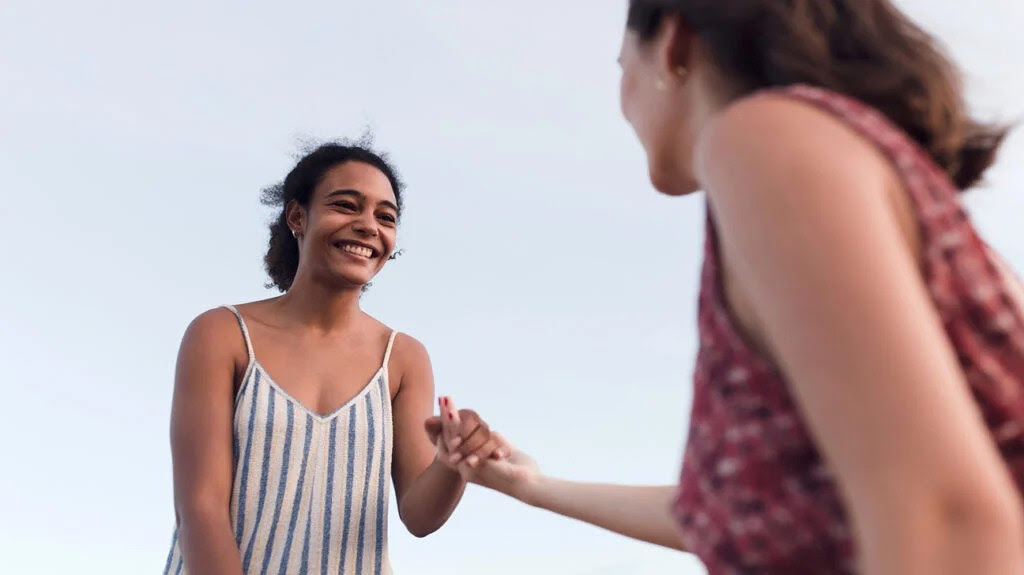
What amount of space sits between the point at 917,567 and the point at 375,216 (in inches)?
120

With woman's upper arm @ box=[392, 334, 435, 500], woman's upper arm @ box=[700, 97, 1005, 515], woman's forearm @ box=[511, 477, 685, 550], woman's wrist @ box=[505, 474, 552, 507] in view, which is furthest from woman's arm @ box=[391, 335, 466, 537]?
woman's upper arm @ box=[700, 97, 1005, 515]

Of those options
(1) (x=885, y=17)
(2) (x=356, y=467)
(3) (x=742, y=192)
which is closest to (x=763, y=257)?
(3) (x=742, y=192)

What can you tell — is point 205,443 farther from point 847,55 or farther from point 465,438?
point 847,55

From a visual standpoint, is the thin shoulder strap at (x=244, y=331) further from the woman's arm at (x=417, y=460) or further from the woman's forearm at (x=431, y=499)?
the woman's forearm at (x=431, y=499)

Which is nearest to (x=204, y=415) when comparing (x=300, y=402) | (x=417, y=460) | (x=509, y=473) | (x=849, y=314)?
(x=300, y=402)

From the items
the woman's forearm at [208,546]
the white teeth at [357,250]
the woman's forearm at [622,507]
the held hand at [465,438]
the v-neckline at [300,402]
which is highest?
the white teeth at [357,250]

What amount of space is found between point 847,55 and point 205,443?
250cm

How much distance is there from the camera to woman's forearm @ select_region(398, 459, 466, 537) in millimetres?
3271

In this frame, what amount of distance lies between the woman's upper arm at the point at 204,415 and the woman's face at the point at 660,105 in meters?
2.21

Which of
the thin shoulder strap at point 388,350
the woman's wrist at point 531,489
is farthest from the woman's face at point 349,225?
the woman's wrist at point 531,489

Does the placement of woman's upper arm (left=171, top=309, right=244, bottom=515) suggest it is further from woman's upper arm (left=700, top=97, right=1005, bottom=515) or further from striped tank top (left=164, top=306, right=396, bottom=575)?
woman's upper arm (left=700, top=97, right=1005, bottom=515)

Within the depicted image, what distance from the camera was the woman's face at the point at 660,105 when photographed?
1253 millimetres

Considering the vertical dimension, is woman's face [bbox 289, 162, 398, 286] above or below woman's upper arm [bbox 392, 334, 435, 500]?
above

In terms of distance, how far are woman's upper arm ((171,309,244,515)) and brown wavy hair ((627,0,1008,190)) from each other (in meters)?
2.39
